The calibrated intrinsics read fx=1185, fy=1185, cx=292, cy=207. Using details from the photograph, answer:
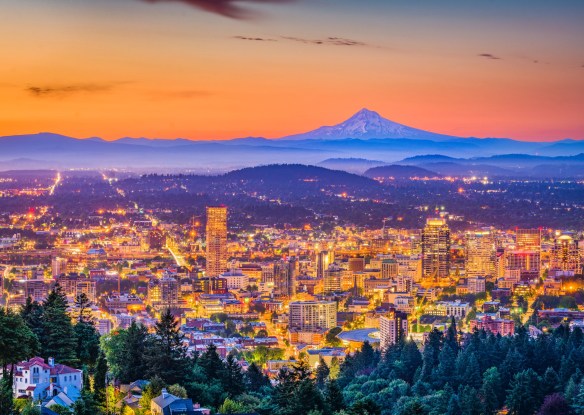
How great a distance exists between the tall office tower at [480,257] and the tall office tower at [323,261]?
645 cm

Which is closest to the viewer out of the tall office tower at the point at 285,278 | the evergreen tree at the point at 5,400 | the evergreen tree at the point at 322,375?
the evergreen tree at the point at 5,400

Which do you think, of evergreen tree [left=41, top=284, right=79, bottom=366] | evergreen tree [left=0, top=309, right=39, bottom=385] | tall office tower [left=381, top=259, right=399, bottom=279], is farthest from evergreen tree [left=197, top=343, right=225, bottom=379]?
tall office tower [left=381, top=259, right=399, bottom=279]

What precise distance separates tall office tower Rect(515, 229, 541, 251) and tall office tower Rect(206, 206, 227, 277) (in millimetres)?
15520

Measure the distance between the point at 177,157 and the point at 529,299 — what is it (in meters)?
121

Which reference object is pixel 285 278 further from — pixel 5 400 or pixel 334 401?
pixel 5 400

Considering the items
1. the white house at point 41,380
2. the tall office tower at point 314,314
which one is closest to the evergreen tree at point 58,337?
the white house at point 41,380

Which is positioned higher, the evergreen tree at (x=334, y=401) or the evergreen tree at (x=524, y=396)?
the evergreen tree at (x=334, y=401)

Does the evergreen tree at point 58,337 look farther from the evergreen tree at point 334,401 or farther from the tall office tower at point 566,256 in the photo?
the tall office tower at point 566,256

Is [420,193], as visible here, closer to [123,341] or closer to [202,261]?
[202,261]

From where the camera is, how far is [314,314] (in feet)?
130

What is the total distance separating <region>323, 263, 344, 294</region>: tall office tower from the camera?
49406 mm

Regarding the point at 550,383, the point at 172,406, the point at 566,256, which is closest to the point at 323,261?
the point at 566,256

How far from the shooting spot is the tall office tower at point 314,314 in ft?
127

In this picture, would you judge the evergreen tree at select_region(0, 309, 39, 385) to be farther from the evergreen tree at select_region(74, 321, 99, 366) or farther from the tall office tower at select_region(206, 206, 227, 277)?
the tall office tower at select_region(206, 206, 227, 277)
